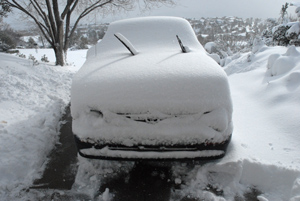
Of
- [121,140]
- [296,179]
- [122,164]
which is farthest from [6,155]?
[296,179]

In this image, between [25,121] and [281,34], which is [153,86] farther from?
[281,34]

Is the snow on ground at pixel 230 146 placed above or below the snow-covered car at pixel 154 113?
below

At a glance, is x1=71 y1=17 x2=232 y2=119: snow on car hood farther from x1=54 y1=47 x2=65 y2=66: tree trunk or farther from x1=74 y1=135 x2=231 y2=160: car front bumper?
x1=54 y1=47 x2=65 y2=66: tree trunk

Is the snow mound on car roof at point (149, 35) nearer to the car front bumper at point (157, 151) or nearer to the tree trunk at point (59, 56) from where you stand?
the car front bumper at point (157, 151)

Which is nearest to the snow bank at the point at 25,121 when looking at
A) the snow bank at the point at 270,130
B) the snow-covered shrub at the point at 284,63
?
the snow bank at the point at 270,130

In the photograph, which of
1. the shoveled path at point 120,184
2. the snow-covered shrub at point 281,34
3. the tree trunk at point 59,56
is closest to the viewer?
the shoveled path at point 120,184

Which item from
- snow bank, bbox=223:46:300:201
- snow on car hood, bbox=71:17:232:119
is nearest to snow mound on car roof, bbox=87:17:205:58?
snow on car hood, bbox=71:17:232:119

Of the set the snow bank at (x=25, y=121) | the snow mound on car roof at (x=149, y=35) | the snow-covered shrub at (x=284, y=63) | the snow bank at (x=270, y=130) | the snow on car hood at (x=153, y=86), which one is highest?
the snow mound on car roof at (x=149, y=35)

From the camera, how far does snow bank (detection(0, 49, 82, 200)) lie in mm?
2023

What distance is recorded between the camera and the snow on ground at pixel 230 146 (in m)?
1.81

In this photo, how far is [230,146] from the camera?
2203mm

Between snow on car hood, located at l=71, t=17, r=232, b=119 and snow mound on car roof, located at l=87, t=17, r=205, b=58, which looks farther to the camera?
snow mound on car roof, located at l=87, t=17, r=205, b=58

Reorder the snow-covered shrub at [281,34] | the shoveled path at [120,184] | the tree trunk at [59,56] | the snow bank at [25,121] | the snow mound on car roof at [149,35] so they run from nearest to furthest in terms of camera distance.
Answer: the shoveled path at [120,184] < the snow bank at [25,121] < the snow mound on car roof at [149,35] < the tree trunk at [59,56] < the snow-covered shrub at [281,34]

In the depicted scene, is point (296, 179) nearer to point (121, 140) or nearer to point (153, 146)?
point (153, 146)
